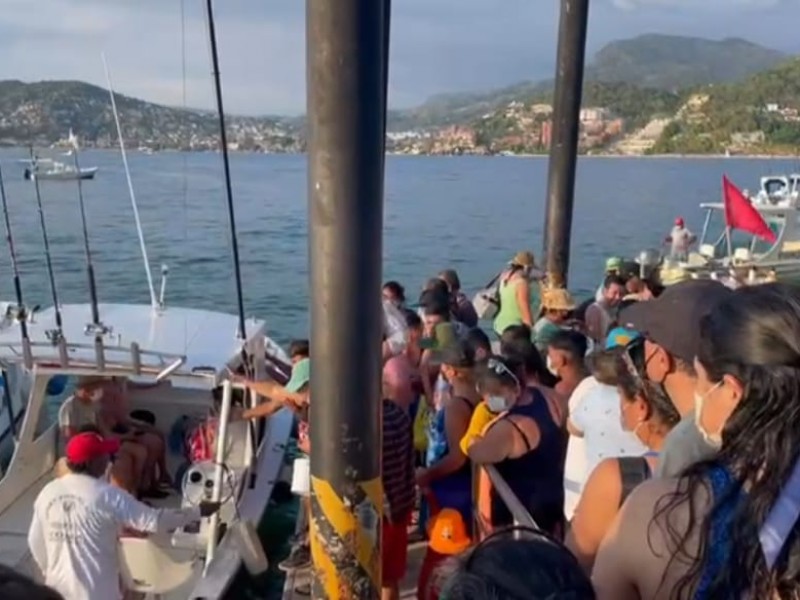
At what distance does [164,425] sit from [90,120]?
6.64 meters

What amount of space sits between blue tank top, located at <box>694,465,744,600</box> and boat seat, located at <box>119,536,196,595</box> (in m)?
5.13

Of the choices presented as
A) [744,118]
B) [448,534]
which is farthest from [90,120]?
[744,118]

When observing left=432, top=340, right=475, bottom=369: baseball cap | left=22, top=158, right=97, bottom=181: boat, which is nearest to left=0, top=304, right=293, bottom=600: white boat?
left=22, top=158, right=97, bottom=181: boat

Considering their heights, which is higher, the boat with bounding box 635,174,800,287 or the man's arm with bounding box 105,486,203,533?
the man's arm with bounding box 105,486,203,533

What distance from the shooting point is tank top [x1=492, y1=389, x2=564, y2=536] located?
186 inches

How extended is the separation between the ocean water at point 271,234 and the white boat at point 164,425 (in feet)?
12.4

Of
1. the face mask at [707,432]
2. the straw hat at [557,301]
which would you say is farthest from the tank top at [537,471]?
the straw hat at [557,301]

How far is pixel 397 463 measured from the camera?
16.9ft

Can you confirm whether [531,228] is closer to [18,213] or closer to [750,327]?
[18,213]

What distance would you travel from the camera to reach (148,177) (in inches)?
3374

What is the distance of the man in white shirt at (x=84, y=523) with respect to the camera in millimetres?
5043

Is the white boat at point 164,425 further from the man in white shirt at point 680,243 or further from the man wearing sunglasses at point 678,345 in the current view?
the man in white shirt at point 680,243

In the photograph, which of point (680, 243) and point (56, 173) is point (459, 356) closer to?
point (680, 243)

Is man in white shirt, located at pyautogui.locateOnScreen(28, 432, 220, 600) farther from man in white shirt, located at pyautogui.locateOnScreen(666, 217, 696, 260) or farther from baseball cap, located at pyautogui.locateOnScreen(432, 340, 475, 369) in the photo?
man in white shirt, located at pyautogui.locateOnScreen(666, 217, 696, 260)
